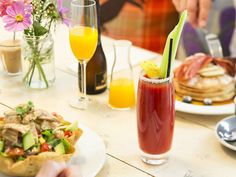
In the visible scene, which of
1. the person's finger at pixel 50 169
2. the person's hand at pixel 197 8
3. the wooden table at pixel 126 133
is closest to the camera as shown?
the person's finger at pixel 50 169

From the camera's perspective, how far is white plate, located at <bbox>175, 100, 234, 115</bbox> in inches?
65.2

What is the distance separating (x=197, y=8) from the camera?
227 cm

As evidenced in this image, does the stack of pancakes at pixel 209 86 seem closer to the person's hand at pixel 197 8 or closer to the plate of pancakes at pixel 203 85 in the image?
the plate of pancakes at pixel 203 85

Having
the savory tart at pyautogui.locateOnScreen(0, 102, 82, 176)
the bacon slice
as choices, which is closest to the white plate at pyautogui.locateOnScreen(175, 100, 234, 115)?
the bacon slice

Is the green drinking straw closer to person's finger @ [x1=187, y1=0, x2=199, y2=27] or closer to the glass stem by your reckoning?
the glass stem

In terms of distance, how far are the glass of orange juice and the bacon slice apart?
162 millimetres

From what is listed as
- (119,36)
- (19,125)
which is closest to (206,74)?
(19,125)

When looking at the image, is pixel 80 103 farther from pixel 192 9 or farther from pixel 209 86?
pixel 192 9

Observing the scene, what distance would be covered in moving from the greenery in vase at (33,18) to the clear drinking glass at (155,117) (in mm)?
451

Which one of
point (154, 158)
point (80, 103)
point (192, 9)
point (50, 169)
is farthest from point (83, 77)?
point (192, 9)

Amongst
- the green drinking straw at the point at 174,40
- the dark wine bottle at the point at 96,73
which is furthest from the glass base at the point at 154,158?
the dark wine bottle at the point at 96,73

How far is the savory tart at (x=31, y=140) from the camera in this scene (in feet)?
4.13

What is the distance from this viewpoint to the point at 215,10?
9.64 feet

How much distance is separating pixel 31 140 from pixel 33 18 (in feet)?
1.74
